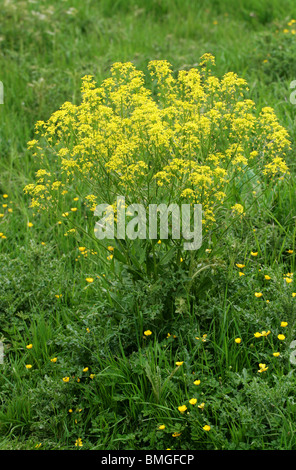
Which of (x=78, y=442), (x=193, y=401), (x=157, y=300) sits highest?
(x=157, y=300)

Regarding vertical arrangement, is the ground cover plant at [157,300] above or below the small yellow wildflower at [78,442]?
above

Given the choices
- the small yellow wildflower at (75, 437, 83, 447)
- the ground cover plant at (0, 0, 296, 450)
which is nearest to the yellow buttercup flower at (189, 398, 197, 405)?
the ground cover plant at (0, 0, 296, 450)

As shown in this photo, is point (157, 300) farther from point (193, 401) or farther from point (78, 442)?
point (78, 442)

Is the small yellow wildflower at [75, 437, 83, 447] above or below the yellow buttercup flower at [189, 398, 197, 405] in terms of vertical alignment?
below

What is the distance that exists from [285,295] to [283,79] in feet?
10.6

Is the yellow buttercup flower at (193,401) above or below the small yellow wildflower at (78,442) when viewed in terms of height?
above

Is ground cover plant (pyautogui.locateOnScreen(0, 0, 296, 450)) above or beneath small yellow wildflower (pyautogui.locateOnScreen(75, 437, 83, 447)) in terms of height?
above

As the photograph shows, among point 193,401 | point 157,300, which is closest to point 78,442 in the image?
point 193,401

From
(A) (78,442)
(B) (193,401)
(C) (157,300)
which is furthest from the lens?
(C) (157,300)

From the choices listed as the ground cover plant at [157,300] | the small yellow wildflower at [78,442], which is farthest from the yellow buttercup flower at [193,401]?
the small yellow wildflower at [78,442]

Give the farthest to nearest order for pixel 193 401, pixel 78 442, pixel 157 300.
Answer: pixel 157 300 < pixel 78 442 < pixel 193 401

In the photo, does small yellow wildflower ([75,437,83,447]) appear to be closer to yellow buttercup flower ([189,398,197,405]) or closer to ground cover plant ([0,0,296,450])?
ground cover plant ([0,0,296,450])

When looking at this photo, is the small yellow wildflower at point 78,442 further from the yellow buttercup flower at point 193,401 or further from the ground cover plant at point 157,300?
the yellow buttercup flower at point 193,401
